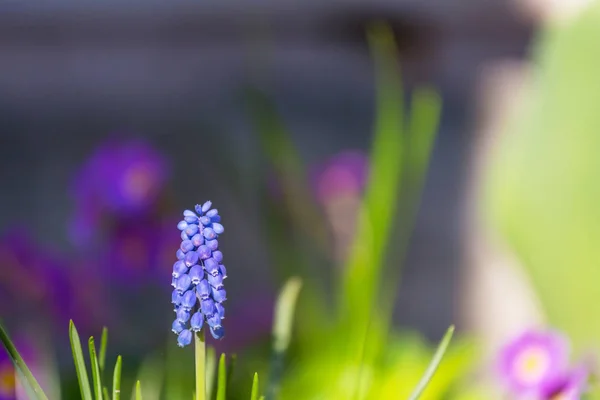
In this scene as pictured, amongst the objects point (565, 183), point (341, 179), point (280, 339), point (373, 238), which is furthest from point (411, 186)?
point (280, 339)

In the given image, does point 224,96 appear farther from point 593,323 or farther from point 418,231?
point 593,323

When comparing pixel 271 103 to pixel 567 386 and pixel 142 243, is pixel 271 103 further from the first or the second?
pixel 567 386

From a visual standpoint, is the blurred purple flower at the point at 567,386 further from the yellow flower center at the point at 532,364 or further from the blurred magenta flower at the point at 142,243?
the blurred magenta flower at the point at 142,243

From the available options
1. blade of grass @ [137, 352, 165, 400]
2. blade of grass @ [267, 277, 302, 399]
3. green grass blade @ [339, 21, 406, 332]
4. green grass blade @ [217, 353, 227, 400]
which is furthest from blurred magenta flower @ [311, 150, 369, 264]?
green grass blade @ [217, 353, 227, 400]

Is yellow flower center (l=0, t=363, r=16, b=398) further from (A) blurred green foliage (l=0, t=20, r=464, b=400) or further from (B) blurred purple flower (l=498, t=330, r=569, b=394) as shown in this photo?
(B) blurred purple flower (l=498, t=330, r=569, b=394)

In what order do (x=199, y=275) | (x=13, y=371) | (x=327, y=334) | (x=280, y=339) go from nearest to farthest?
(x=199, y=275) < (x=280, y=339) < (x=13, y=371) < (x=327, y=334)
